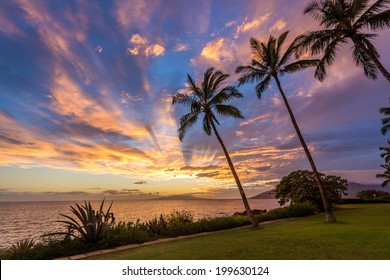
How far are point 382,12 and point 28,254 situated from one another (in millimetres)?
18312

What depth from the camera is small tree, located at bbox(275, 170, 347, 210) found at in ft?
82.7

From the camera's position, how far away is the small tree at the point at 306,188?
2520cm

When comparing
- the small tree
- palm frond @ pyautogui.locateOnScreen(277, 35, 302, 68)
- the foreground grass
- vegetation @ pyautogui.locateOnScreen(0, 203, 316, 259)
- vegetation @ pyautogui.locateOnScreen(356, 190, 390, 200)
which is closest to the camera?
the foreground grass

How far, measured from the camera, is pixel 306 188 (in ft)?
83.6

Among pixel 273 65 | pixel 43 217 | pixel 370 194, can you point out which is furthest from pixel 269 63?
pixel 43 217

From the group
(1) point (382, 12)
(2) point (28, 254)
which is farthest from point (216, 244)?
(1) point (382, 12)

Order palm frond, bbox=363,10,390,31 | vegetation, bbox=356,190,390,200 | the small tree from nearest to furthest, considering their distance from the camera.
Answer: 1. palm frond, bbox=363,10,390,31
2. the small tree
3. vegetation, bbox=356,190,390,200

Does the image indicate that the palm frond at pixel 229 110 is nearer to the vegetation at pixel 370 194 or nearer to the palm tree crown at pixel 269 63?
the palm tree crown at pixel 269 63

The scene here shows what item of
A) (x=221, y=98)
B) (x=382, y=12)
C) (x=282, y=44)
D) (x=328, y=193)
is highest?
(x=282, y=44)

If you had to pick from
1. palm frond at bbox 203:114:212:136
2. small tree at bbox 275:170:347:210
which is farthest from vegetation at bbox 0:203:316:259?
small tree at bbox 275:170:347:210

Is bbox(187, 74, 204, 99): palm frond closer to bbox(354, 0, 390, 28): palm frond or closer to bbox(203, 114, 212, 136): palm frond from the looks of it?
bbox(203, 114, 212, 136): palm frond

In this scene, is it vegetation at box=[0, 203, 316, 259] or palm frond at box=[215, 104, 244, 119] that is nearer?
vegetation at box=[0, 203, 316, 259]

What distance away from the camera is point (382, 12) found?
1302 cm
